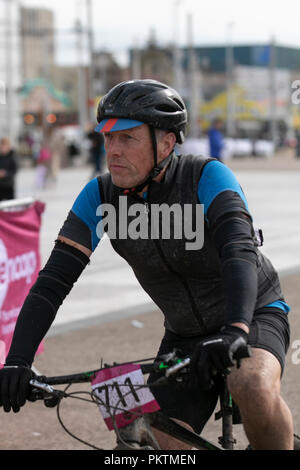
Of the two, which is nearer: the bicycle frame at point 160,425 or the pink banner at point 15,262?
the bicycle frame at point 160,425

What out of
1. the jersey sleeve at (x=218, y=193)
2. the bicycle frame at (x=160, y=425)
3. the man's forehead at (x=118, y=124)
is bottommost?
the bicycle frame at (x=160, y=425)

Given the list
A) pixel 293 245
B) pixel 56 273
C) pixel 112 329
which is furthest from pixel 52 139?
pixel 56 273

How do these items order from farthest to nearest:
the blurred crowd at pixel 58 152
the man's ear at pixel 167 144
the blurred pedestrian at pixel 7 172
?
the blurred crowd at pixel 58 152 < the blurred pedestrian at pixel 7 172 < the man's ear at pixel 167 144

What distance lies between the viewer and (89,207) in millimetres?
3408

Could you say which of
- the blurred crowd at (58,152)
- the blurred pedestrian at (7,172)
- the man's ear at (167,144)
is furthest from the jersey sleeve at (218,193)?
the blurred pedestrian at (7,172)

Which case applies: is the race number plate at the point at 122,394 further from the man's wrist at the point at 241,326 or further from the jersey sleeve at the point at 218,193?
the jersey sleeve at the point at 218,193

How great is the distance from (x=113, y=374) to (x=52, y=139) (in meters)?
26.7

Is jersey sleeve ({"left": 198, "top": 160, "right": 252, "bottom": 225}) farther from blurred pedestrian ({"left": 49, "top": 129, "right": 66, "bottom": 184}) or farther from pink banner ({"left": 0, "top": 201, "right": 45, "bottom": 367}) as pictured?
blurred pedestrian ({"left": 49, "top": 129, "right": 66, "bottom": 184})

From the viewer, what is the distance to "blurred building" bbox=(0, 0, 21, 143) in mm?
42750

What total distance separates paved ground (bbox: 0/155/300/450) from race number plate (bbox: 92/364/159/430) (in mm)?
1922

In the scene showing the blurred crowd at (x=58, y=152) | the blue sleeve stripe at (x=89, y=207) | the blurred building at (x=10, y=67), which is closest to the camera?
the blue sleeve stripe at (x=89, y=207)

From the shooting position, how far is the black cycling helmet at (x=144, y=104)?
312 cm

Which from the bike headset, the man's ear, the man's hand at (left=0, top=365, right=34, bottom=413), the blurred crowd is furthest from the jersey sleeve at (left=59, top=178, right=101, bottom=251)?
the blurred crowd

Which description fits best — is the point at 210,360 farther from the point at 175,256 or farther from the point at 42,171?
the point at 42,171
